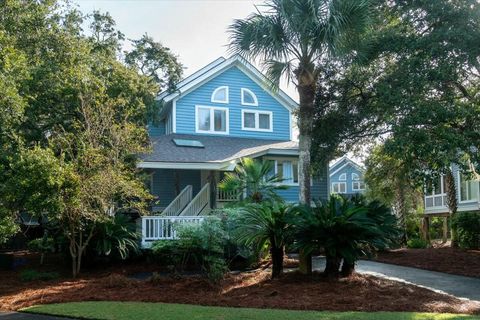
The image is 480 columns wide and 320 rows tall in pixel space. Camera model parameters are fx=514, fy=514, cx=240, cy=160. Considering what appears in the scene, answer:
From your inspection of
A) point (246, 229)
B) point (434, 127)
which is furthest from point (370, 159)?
point (246, 229)

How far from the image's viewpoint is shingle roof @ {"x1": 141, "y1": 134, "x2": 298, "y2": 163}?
803 inches

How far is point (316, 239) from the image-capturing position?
1281 cm

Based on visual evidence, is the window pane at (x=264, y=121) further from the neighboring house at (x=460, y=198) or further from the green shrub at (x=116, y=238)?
the green shrub at (x=116, y=238)

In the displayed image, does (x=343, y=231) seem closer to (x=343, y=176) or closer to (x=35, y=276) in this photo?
(x=35, y=276)

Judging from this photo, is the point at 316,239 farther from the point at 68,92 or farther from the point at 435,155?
the point at 68,92

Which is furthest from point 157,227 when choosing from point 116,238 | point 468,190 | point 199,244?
point 468,190

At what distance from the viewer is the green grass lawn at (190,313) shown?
9.48 metres

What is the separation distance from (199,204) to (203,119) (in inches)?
207

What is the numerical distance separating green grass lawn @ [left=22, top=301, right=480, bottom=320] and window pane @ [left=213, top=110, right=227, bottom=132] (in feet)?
49.0

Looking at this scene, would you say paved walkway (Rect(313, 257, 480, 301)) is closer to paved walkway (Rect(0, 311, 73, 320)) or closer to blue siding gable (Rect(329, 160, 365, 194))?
paved walkway (Rect(0, 311, 73, 320))

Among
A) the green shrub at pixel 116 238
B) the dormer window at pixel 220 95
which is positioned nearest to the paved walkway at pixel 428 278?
the green shrub at pixel 116 238

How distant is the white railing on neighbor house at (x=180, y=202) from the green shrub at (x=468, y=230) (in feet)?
37.2

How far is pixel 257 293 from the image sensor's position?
12.0 m

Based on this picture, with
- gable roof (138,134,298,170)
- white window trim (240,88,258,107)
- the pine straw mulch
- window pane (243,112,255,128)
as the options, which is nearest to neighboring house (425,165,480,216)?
gable roof (138,134,298,170)
